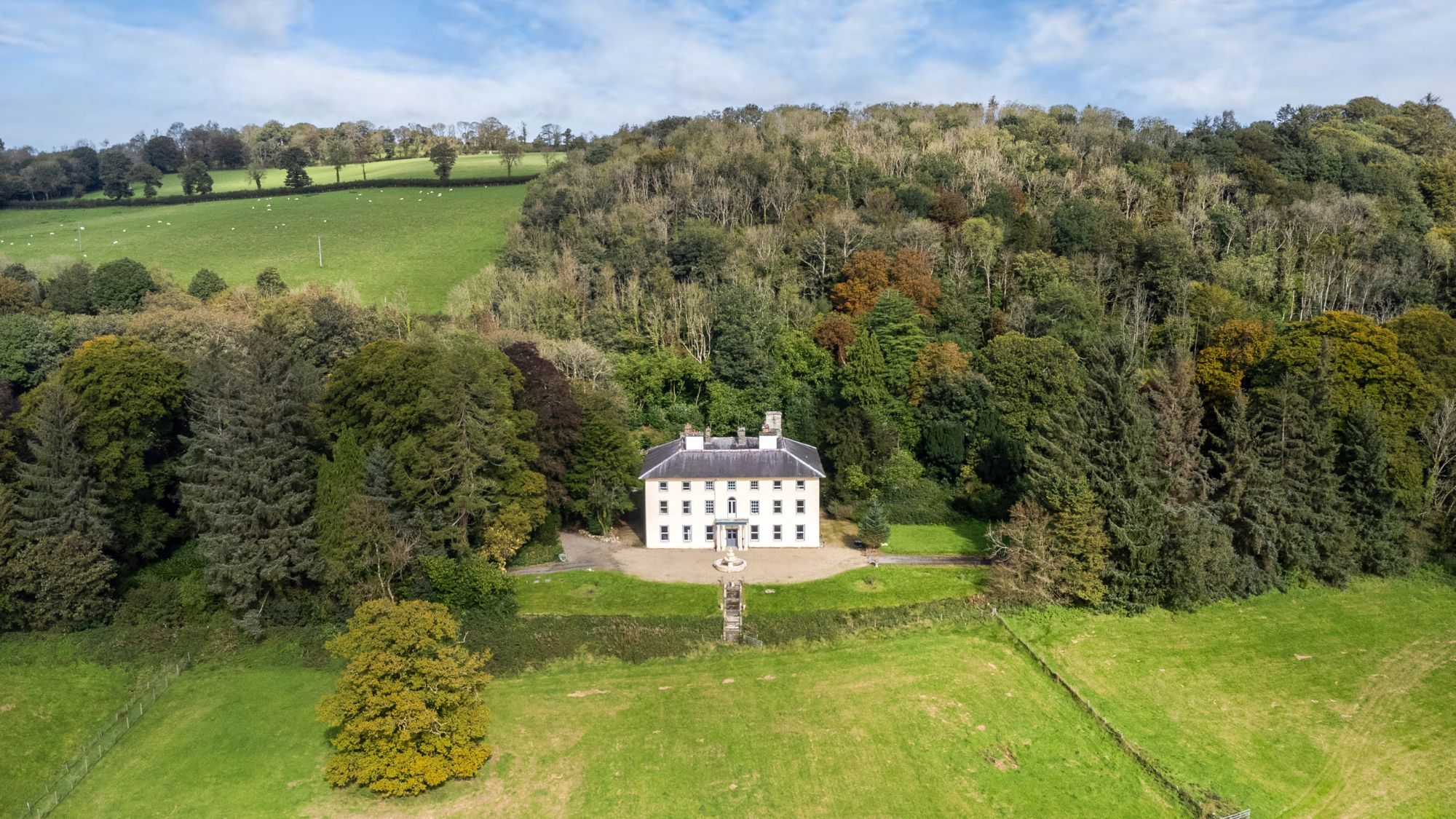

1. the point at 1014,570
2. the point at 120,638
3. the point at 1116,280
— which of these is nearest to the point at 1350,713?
the point at 1014,570

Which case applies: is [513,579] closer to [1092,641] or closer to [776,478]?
[776,478]

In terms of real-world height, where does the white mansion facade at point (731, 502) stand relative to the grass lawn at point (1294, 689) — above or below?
above

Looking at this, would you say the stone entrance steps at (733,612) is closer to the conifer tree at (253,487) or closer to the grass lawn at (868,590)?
the grass lawn at (868,590)

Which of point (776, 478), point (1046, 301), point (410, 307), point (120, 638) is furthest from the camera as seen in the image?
point (410, 307)

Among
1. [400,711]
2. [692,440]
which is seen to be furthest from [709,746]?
[692,440]

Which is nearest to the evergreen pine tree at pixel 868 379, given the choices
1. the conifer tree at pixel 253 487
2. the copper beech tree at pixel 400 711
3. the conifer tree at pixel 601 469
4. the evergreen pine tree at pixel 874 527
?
the evergreen pine tree at pixel 874 527
